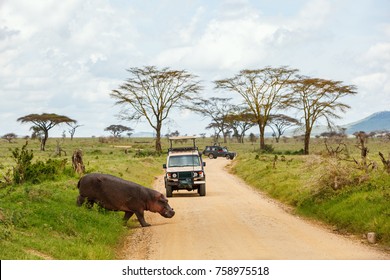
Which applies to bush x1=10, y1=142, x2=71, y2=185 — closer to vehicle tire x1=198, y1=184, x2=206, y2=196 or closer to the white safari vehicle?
the white safari vehicle

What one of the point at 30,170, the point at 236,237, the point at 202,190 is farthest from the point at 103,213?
the point at 30,170

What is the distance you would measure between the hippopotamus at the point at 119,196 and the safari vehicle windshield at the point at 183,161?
8530 millimetres

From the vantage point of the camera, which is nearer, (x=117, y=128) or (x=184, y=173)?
(x=184, y=173)

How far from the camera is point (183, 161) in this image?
26.2 meters

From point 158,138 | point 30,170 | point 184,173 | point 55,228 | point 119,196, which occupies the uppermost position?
point 158,138

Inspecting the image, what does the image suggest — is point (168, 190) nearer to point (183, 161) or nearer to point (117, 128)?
point (183, 161)

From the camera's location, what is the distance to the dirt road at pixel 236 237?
491 inches

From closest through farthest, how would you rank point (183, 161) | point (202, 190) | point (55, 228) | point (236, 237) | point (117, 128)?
point (55, 228) → point (236, 237) → point (202, 190) → point (183, 161) → point (117, 128)

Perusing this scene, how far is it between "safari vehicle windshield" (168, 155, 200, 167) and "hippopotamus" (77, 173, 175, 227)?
8530 mm

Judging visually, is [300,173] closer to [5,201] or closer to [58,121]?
[5,201]

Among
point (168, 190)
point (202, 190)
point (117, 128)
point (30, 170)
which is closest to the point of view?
point (30, 170)

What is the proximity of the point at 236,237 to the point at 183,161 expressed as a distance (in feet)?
38.4

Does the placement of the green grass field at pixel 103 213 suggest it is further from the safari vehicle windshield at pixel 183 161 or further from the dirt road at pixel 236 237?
the safari vehicle windshield at pixel 183 161

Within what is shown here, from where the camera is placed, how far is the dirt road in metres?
12.5
